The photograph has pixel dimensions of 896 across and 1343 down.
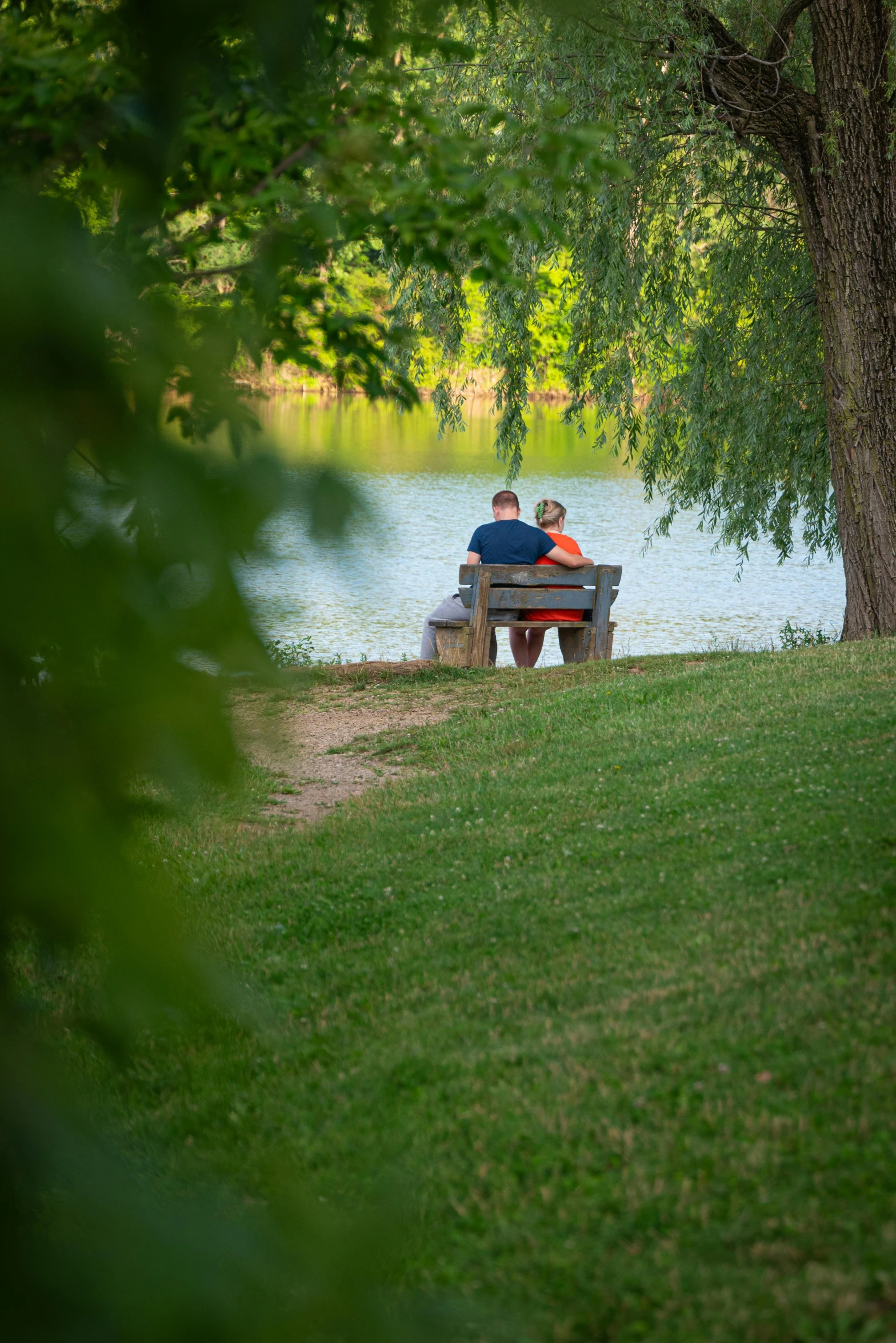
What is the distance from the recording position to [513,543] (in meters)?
11.9

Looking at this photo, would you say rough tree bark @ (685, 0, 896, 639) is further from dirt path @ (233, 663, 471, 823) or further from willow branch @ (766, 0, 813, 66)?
dirt path @ (233, 663, 471, 823)

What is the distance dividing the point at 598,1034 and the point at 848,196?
950 cm

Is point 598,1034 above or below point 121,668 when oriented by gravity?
below

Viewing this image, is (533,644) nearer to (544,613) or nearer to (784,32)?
(544,613)

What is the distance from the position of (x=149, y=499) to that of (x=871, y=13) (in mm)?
12219

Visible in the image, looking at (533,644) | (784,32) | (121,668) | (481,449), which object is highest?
(784,32)

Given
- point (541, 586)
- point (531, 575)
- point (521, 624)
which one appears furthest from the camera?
point (521, 624)

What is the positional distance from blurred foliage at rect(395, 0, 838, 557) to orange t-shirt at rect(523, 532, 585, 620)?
1182 millimetres

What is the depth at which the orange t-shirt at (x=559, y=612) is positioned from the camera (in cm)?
1201

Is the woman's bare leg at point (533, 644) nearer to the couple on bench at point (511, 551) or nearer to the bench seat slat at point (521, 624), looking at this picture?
the bench seat slat at point (521, 624)

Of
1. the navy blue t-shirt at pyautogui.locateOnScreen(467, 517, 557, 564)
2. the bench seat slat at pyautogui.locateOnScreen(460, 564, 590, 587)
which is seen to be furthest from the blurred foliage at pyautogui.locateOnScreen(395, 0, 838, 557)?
the bench seat slat at pyautogui.locateOnScreen(460, 564, 590, 587)

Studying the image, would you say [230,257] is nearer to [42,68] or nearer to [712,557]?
[42,68]

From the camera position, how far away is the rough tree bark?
34.8ft

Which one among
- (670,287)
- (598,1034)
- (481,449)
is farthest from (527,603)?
(481,449)
